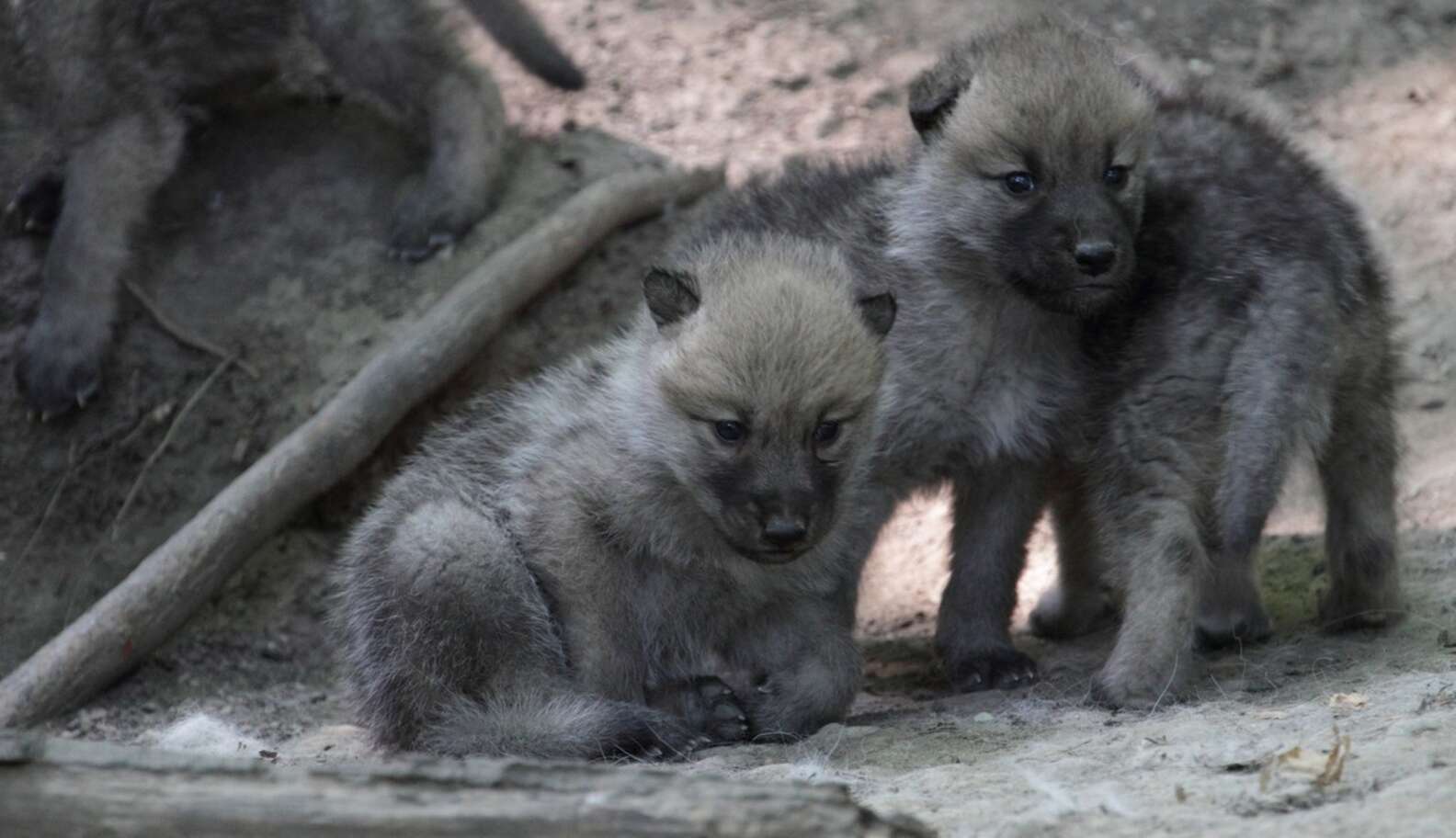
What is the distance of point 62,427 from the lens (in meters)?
6.05

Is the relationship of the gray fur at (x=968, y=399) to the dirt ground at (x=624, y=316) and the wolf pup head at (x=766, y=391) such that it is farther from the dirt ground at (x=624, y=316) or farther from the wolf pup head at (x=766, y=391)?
the wolf pup head at (x=766, y=391)

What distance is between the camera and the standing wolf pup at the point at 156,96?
6090 mm

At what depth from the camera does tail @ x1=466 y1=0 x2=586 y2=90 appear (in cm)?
675

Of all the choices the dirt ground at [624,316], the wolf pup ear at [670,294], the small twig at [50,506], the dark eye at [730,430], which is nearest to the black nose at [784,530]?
the dark eye at [730,430]

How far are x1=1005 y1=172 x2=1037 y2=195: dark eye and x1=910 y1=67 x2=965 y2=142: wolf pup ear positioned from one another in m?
0.30

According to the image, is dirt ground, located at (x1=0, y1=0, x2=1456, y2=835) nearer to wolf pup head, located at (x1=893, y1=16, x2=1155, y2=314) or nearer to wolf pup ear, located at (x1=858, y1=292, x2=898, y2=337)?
wolf pup head, located at (x1=893, y1=16, x2=1155, y2=314)

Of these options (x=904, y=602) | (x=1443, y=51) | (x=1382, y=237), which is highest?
(x=1443, y=51)

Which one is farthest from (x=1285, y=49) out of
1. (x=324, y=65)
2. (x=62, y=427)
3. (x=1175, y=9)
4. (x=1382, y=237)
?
(x=62, y=427)

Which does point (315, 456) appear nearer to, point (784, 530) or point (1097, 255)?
point (784, 530)

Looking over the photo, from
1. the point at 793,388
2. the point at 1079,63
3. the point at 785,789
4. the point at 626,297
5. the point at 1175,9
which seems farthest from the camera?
the point at 1175,9

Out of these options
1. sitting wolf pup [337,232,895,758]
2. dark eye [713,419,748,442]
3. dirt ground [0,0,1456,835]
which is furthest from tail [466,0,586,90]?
dark eye [713,419,748,442]

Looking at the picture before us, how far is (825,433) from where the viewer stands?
405 centimetres

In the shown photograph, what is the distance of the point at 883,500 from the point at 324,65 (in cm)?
366

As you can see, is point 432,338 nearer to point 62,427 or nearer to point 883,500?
point 62,427
